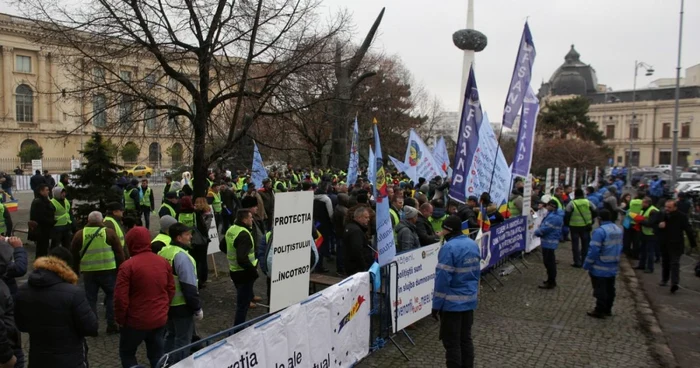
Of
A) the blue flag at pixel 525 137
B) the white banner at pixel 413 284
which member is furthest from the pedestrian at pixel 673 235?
the white banner at pixel 413 284

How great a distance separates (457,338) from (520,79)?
7664 mm

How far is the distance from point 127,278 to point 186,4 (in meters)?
6.21

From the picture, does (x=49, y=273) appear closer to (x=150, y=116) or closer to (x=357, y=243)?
(x=357, y=243)

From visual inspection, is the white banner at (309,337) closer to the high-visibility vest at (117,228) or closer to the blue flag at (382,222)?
the blue flag at (382,222)

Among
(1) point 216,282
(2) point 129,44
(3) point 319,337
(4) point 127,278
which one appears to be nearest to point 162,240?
(4) point 127,278

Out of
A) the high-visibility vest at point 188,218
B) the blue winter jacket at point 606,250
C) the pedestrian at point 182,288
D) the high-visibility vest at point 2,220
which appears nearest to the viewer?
the pedestrian at point 182,288

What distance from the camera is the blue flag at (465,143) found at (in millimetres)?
9852

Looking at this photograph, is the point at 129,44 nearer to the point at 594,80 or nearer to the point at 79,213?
the point at 79,213

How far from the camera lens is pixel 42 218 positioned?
9891 mm

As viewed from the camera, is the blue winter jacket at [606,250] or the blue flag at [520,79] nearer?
the blue winter jacket at [606,250]

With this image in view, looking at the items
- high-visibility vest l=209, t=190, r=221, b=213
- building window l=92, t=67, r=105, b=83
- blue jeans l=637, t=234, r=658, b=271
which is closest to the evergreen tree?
high-visibility vest l=209, t=190, r=221, b=213

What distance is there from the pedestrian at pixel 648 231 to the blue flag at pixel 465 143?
14.2 ft

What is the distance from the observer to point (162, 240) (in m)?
5.86

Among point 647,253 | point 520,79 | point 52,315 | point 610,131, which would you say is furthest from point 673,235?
point 610,131
